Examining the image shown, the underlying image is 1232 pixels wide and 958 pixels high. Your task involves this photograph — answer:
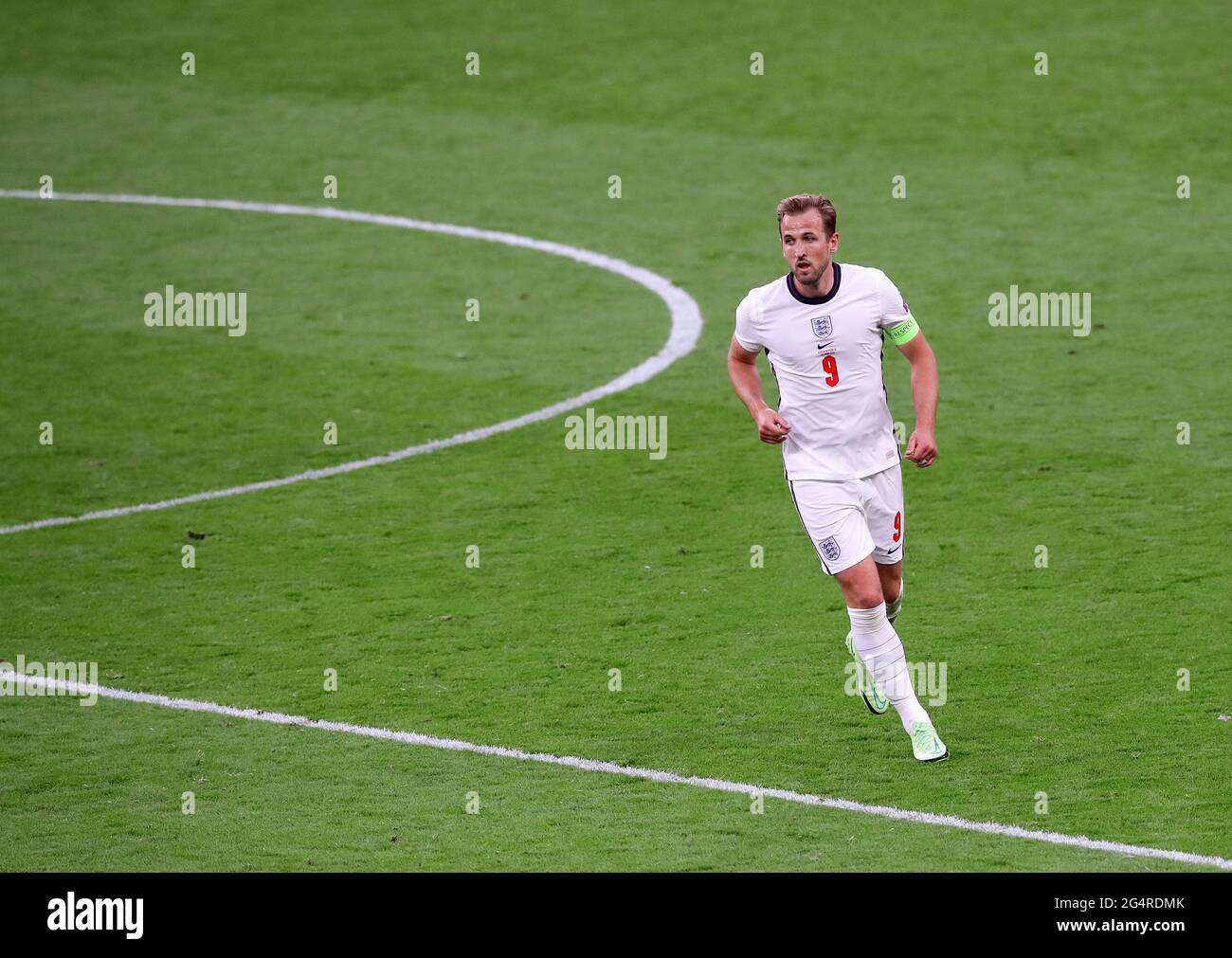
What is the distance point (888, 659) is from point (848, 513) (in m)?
0.72

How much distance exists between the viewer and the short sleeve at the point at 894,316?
27.9 feet

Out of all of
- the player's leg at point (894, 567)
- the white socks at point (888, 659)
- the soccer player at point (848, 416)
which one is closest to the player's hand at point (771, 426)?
the soccer player at point (848, 416)

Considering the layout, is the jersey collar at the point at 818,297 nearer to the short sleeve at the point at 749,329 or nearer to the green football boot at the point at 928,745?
the short sleeve at the point at 749,329

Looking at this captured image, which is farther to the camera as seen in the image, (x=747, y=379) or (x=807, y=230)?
(x=747, y=379)

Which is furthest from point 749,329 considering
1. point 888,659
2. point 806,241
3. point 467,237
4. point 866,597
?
point 467,237

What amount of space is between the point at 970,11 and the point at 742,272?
34.0 feet

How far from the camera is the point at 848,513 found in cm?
850

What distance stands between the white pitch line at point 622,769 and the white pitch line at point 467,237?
10.1ft

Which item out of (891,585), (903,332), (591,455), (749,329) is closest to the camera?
(903,332)

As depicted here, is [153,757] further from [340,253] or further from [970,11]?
[970,11]

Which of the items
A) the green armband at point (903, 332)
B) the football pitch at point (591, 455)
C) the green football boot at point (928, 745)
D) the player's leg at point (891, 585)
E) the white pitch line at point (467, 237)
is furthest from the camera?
the white pitch line at point (467, 237)

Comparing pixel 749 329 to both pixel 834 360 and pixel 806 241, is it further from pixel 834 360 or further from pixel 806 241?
pixel 806 241

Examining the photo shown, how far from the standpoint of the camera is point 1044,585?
10.8 m

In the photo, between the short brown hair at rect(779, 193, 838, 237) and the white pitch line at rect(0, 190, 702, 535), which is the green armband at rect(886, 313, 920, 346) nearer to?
the short brown hair at rect(779, 193, 838, 237)
